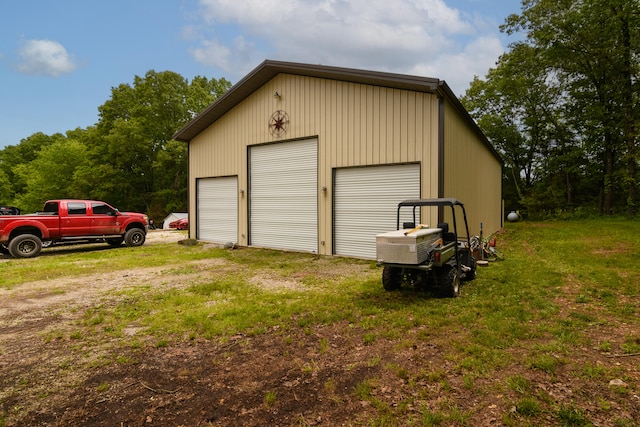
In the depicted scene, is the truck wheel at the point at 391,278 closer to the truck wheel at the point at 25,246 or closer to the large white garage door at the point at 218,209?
the large white garage door at the point at 218,209

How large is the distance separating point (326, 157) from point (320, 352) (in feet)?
26.4

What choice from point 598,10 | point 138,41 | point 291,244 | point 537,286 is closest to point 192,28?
point 138,41

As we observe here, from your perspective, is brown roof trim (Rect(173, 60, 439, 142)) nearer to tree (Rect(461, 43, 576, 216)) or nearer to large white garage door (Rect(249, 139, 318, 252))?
large white garage door (Rect(249, 139, 318, 252))

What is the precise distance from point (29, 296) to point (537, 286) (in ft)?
33.3

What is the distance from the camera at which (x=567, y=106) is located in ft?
90.1

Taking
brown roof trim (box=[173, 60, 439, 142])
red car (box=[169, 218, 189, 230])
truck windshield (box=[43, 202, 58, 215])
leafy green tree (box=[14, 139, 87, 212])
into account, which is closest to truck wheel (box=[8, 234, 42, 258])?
truck windshield (box=[43, 202, 58, 215])

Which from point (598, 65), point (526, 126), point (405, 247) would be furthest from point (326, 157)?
point (526, 126)

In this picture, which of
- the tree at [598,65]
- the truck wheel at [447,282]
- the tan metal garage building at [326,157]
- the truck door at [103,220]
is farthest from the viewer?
the tree at [598,65]

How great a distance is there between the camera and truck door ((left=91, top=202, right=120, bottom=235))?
42.2 ft

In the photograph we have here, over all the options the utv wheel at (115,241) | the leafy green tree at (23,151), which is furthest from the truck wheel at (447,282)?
the leafy green tree at (23,151)

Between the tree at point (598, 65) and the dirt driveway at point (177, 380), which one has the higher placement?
the tree at point (598, 65)

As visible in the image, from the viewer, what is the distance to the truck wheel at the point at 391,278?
625 centimetres

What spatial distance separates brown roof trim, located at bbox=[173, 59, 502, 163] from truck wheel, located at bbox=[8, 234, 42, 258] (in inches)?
265

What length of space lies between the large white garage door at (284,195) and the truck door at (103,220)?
5.53 meters
